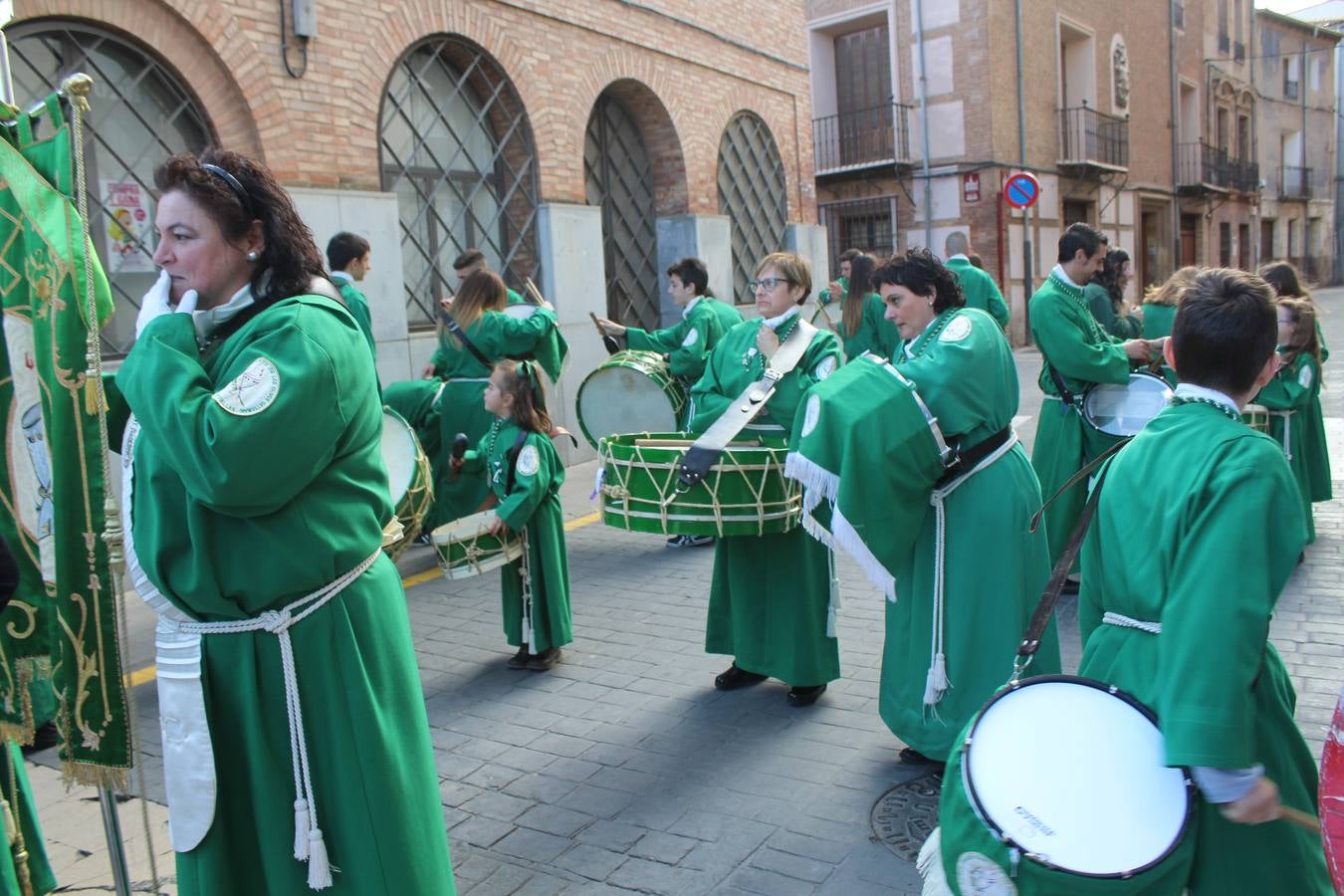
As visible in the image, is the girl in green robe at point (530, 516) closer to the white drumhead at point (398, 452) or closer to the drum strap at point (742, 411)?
the white drumhead at point (398, 452)

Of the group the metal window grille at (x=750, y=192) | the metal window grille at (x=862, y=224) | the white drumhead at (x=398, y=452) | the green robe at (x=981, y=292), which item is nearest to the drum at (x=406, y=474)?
the white drumhead at (x=398, y=452)

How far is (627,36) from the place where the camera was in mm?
11703

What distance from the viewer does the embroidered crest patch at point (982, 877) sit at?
6.61ft

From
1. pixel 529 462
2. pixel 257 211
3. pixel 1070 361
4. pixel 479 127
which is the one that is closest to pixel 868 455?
pixel 257 211

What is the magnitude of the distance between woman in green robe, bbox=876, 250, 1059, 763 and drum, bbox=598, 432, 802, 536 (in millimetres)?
626

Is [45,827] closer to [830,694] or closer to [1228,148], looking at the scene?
[830,694]

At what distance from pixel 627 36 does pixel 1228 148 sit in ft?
96.8

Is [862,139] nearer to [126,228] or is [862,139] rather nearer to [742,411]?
[126,228]

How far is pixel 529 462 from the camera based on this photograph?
5.18m

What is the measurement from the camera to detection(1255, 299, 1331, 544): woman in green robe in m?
6.47

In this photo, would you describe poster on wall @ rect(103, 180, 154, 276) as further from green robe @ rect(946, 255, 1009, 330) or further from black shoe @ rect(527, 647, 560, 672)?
green robe @ rect(946, 255, 1009, 330)

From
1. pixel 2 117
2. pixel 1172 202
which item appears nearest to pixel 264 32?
pixel 2 117

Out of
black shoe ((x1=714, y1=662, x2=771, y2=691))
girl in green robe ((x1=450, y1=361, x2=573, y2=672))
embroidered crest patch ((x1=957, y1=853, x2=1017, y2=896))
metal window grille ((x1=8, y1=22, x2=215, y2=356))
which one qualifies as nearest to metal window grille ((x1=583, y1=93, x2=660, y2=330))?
metal window grille ((x1=8, y1=22, x2=215, y2=356))

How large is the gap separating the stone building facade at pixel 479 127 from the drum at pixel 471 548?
13.0 ft
